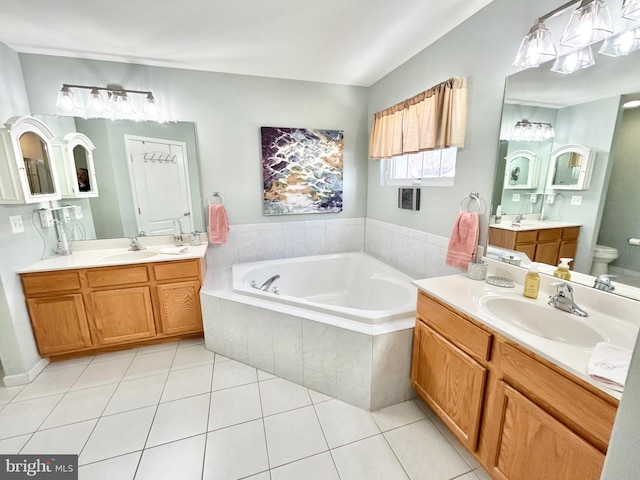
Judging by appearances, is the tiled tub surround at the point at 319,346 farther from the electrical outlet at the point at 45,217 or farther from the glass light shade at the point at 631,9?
the glass light shade at the point at 631,9

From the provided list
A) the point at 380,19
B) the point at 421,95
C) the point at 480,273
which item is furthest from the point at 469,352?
the point at 380,19

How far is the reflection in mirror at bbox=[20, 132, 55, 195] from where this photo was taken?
6.62 ft

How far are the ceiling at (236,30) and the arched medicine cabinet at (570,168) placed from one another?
1062 millimetres

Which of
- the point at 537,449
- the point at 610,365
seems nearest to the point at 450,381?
the point at 537,449

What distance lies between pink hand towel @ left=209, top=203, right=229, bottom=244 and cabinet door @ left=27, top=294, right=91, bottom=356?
1.14 m

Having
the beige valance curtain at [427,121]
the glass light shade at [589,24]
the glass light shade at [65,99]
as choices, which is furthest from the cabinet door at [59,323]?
the glass light shade at [589,24]

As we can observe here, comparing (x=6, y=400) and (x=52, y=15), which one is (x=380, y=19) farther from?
(x=6, y=400)

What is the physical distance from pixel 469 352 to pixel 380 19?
2096 millimetres

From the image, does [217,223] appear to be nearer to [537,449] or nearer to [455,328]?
[455,328]

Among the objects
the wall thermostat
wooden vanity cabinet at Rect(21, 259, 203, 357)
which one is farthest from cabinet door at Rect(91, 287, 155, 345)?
the wall thermostat

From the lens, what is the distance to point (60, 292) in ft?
6.91

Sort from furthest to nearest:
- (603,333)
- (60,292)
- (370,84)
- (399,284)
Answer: (370,84)
(399,284)
(60,292)
(603,333)

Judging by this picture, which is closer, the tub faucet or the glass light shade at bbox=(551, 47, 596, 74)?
the glass light shade at bbox=(551, 47, 596, 74)

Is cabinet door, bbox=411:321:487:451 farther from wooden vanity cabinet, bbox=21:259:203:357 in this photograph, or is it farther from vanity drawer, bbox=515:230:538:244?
wooden vanity cabinet, bbox=21:259:203:357
